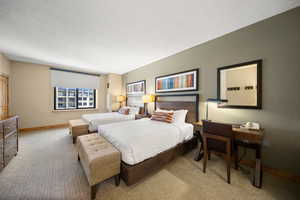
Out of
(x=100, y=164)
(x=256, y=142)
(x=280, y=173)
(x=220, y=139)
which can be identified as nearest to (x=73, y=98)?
(x=100, y=164)

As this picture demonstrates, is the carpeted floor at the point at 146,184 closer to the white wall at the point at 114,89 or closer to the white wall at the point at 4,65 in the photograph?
the white wall at the point at 4,65

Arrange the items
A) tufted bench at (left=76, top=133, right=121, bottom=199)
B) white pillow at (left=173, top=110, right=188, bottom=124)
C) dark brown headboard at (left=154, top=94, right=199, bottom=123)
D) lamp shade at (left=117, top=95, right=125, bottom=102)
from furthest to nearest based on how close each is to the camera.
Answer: lamp shade at (left=117, top=95, right=125, bottom=102), dark brown headboard at (left=154, top=94, right=199, bottom=123), white pillow at (left=173, top=110, right=188, bottom=124), tufted bench at (left=76, top=133, right=121, bottom=199)

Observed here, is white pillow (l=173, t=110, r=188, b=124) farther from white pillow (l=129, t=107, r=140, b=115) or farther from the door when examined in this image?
the door

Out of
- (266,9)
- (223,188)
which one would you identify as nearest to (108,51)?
(266,9)

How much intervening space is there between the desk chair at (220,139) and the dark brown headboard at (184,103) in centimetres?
Answer: 98

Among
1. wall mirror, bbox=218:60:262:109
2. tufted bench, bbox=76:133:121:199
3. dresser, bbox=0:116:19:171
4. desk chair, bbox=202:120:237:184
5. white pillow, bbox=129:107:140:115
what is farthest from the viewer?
white pillow, bbox=129:107:140:115

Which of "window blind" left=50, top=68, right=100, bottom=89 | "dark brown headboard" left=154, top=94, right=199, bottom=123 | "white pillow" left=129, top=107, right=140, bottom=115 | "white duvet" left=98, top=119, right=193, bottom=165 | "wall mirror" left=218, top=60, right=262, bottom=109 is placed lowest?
"white duvet" left=98, top=119, right=193, bottom=165

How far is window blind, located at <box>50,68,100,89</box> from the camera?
457 centimetres

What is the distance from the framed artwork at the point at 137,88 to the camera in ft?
15.1

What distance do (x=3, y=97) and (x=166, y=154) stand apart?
Answer: 17.2ft

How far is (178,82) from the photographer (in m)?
3.28

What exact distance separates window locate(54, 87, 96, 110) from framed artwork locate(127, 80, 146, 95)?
2003mm

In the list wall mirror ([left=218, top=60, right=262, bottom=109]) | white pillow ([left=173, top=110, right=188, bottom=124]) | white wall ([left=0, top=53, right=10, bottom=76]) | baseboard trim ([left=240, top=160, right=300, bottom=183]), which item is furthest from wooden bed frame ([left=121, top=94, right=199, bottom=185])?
white wall ([left=0, top=53, right=10, bottom=76])

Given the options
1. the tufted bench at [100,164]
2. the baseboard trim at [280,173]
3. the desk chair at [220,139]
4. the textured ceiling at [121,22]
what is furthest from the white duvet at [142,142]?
the textured ceiling at [121,22]
